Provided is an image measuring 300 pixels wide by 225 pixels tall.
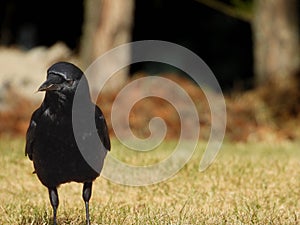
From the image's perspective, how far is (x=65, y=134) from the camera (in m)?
5.29

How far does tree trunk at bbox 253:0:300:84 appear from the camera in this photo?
1684 centimetres

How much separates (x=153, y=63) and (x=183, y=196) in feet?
47.7

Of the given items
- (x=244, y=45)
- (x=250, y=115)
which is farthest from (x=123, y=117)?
(x=244, y=45)

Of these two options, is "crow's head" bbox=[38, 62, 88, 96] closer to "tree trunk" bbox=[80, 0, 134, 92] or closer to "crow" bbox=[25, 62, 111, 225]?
"crow" bbox=[25, 62, 111, 225]

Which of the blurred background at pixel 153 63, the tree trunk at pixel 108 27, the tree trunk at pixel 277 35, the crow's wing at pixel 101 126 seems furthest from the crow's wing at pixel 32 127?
the tree trunk at pixel 277 35

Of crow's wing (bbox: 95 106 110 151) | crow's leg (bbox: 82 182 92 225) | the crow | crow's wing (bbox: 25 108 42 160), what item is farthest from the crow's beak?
crow's leg (bbox: 82 182 92 225)

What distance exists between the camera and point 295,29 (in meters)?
17.0

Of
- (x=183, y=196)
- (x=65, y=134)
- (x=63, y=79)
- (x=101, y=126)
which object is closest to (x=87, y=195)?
(x=101, y=126)

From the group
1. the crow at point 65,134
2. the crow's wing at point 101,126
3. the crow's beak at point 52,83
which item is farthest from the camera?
the crow's wing at point 101,126

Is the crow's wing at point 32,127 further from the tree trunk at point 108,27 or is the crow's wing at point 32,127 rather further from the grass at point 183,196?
the tree trunk at point 108,27

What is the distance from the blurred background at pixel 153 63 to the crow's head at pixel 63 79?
29.6ft

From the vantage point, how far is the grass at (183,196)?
6328 mm

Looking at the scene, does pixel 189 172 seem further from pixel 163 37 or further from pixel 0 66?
pixel 163 37

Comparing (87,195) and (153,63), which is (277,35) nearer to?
(153,63)
